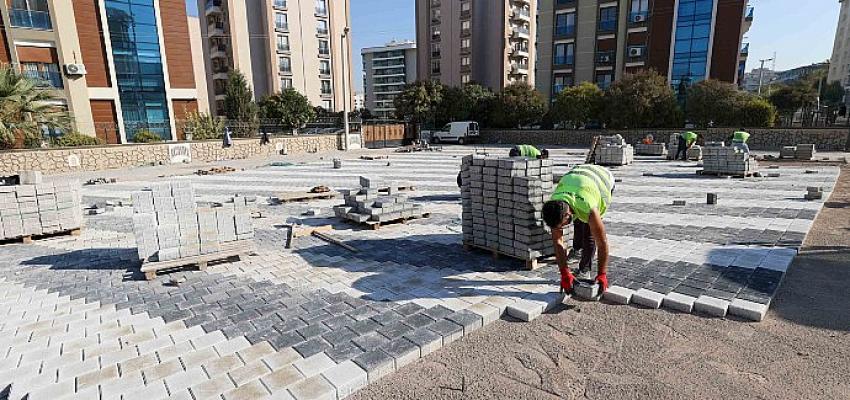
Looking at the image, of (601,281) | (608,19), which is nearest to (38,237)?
(601,281)

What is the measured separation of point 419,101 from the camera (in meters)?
39.3

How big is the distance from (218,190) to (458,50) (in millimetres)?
49182

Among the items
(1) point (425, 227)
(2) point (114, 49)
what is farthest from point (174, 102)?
(1) point (425, 227)

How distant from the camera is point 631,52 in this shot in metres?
40.6

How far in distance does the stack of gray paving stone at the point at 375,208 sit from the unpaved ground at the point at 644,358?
4.86m

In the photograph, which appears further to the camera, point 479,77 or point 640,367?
point 479,77

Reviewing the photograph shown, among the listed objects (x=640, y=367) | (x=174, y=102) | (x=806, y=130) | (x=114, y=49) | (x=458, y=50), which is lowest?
(x=640, y=367)

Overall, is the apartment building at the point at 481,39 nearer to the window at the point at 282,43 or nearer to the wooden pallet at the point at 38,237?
the window at the point at 282,43

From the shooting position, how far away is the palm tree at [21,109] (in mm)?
17422

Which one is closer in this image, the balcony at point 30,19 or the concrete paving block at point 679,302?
the concrete paving block at point 679,302

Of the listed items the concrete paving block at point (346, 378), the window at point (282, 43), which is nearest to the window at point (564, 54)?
the window at point (282, 43)

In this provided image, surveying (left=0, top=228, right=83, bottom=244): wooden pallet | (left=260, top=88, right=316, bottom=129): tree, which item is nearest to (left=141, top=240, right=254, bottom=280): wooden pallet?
(left=0, top=228, right=83, bottom=244): wooden pallet

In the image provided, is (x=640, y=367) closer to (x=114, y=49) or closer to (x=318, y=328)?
(x=318, y=328)

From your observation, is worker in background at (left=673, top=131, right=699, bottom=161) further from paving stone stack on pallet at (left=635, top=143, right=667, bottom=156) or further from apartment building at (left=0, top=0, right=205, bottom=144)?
apartment building at (left=0, top=0, right=205, bottom=144)
